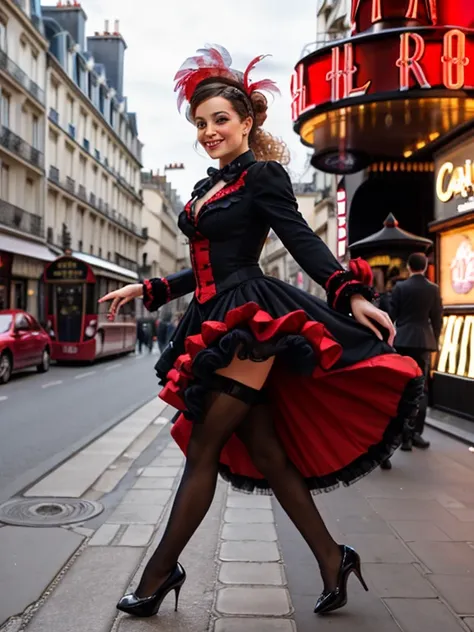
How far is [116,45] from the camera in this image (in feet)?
182

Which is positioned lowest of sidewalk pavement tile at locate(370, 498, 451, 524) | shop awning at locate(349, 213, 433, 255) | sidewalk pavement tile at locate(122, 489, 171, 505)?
sidewalk pavement tile at locate(122, 489, 171, 505)

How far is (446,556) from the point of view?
3.41 m

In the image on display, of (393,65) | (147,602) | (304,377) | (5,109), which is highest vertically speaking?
(5,109)

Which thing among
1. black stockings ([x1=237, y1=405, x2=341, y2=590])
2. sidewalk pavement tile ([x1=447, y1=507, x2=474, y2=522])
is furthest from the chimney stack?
black stockings ([x1=237, y1=405, x2=341, y2=590])

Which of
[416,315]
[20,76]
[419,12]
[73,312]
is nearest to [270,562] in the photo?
[416,315]

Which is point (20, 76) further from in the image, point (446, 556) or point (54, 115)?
point (446, 556)

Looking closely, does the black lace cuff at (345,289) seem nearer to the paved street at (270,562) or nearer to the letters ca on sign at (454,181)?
the paved street at (270,562)

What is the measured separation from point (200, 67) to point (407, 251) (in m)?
9.02

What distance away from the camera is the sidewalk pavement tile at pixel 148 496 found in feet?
14.8

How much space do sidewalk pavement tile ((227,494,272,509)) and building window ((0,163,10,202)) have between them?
1125 inches

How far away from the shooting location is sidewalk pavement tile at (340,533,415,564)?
132 inches

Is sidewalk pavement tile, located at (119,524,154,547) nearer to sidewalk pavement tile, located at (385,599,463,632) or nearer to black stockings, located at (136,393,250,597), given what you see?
black stockings, located at (136,393,250,597)

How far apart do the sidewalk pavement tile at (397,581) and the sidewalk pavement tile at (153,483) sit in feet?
6.89

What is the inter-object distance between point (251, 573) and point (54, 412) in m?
7.30
